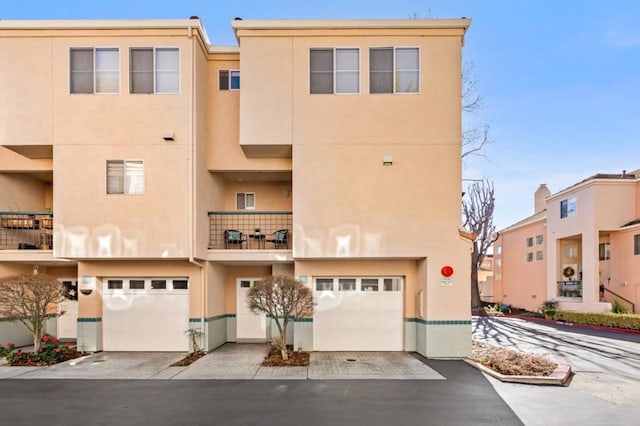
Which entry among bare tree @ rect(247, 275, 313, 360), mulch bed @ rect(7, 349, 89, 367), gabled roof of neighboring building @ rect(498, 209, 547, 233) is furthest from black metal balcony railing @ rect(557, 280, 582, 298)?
mulch bed @ rect(7, 349, 89, 367)

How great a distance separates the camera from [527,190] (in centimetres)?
3083

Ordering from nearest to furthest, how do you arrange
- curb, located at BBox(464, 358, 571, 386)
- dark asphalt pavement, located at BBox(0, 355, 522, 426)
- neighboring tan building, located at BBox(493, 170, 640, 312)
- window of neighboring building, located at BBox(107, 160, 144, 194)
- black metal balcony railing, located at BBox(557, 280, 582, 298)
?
1. dark asphalt pavement, located at BBox(0, 355, 522, 426)
2. curb, located at BBox(464, 358, 571, 386)
3. window of neighboring building, located at BBox(107, 160, 144, 194)
4. neighboring tan building, located at BBox(493, 170, 640, 312)
5. black metal balcony railing, located at BBox(557, 280, 582, 298)

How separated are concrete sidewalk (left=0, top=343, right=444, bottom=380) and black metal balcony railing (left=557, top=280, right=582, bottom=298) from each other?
16061mm

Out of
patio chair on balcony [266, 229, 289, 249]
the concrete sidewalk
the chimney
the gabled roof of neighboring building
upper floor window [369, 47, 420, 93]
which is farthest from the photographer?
the chimney

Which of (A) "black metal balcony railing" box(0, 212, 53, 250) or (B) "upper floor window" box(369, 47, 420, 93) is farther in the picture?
(A) "black metal balcony railing" box(0, 212, 53, 250)

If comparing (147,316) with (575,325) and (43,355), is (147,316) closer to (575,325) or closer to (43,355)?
(43,355)

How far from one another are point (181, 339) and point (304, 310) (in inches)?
149

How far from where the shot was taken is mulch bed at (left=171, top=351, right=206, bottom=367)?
9.53 metres

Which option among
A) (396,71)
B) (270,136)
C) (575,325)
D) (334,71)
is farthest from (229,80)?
(575,325)

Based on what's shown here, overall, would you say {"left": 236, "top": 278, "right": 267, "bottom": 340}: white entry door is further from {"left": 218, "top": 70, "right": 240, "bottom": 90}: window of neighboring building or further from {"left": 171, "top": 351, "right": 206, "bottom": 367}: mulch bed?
{"left": 218, "top": 70, "right": 240, "bottom": 90}: window of neighboring building

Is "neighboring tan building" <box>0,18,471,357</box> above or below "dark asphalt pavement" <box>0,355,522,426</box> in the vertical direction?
above

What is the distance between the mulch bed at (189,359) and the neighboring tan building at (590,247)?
63.7 feet

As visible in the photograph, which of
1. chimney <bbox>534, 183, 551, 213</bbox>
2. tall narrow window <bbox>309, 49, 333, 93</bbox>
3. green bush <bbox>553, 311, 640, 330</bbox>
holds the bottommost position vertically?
green bush <bbox>553, 311, 640, 330</bbox>

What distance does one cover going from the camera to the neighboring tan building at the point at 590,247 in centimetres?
1930
